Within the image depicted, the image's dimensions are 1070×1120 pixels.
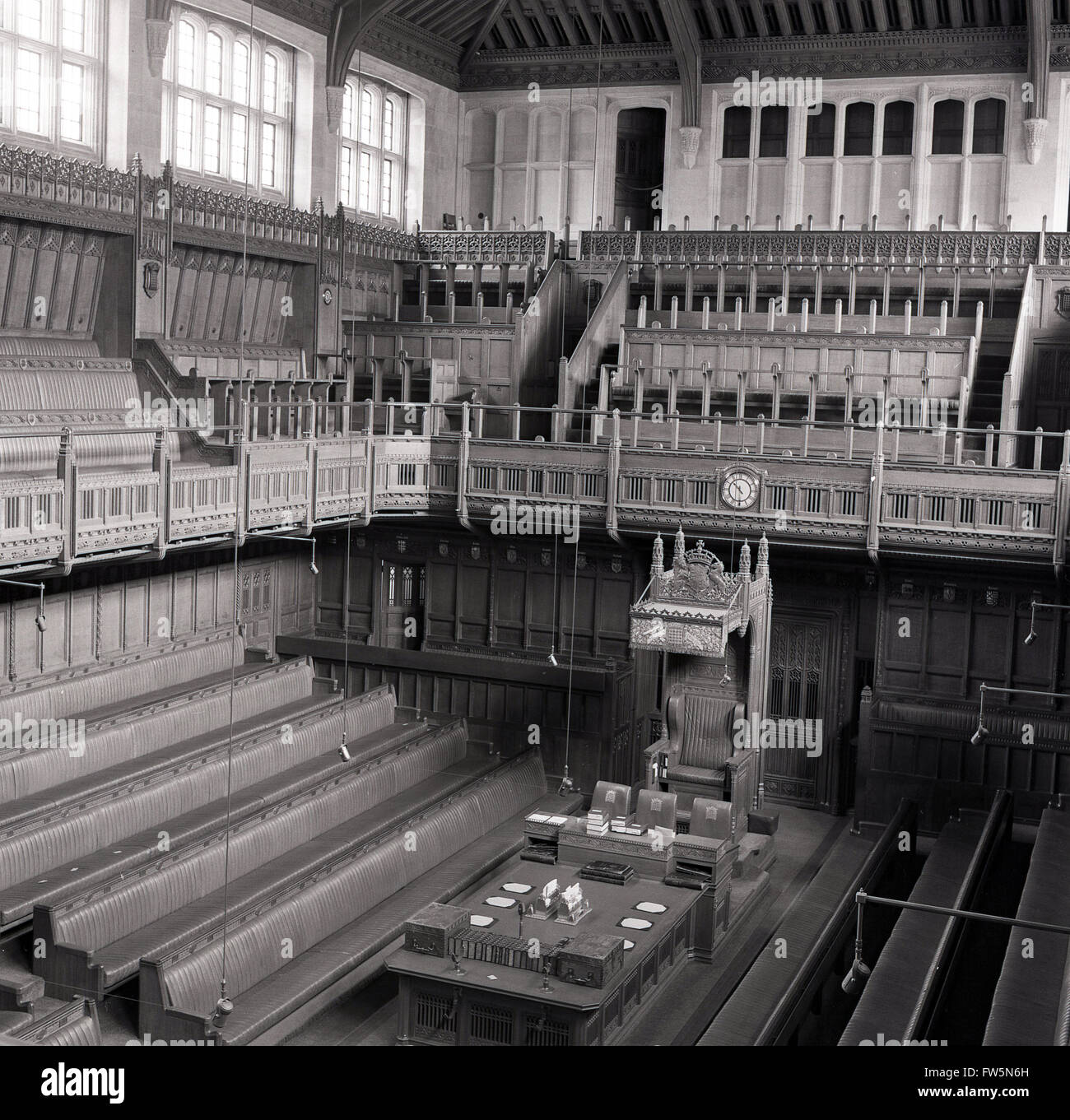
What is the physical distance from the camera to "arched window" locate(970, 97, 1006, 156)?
22.4m

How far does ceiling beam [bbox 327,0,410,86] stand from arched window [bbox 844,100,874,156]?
7.61 m

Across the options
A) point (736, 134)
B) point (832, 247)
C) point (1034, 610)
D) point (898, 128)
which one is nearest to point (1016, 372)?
point (1034, 610)

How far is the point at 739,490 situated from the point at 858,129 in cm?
1005

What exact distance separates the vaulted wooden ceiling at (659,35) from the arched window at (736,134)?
69cm

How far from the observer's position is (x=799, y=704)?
17.8m

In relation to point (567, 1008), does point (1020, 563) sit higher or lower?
higher

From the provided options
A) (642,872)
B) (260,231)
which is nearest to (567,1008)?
(642,872)

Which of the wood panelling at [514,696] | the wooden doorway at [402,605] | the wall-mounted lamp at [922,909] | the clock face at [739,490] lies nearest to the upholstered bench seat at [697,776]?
the wood panelling at [514,696]

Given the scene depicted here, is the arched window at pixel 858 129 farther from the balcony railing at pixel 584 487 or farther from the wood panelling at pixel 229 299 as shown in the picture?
the wood panelling at pixel 229 299

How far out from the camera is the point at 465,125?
83.6 ft

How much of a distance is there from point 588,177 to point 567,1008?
18.1 meters

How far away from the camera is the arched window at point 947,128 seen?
74.7 ft

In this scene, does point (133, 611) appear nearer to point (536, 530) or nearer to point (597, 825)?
point (536, 530)
